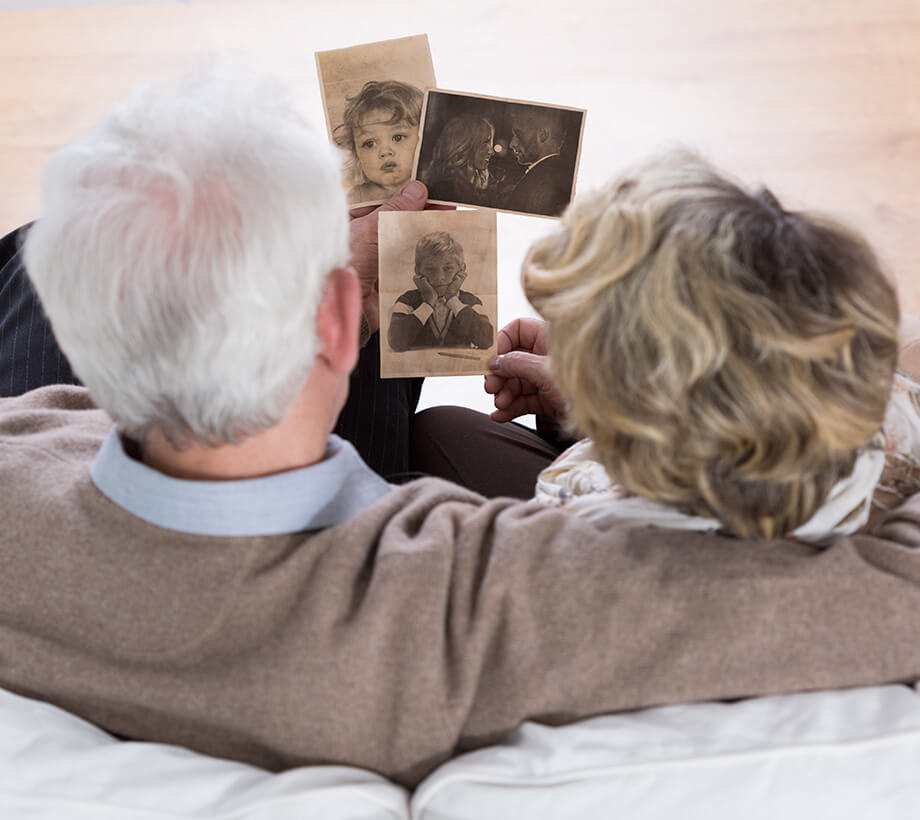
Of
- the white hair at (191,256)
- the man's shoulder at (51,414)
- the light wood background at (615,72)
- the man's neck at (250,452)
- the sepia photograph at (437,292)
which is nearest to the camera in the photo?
the white hair at (191,256)

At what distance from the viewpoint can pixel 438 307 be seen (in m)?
→ 1.46

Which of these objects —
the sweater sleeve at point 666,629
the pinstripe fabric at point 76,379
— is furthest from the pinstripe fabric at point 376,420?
the sweater sleeve at point 666,629

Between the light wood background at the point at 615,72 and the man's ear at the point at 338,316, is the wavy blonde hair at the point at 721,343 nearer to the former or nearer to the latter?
the man's ear at the point at 338,316

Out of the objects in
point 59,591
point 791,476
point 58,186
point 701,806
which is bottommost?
point 701,806

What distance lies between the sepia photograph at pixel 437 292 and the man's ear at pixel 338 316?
520mm

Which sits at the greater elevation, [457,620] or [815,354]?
[815,354]

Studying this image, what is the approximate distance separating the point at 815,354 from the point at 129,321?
603mm

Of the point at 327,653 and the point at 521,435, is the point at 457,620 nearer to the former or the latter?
the point at 327,653

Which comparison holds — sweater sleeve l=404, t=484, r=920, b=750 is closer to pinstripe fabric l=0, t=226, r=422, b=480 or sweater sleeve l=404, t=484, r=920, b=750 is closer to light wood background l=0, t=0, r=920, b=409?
pinstripe fabric l=0, t=226, r=422, b=480

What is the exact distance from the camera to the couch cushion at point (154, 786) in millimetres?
830

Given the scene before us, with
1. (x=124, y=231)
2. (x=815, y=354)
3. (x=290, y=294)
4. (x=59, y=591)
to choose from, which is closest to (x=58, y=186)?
(x=124, y=231)

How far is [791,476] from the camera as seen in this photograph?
0.85 meters

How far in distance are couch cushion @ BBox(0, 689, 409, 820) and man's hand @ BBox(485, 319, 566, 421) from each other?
74 cm

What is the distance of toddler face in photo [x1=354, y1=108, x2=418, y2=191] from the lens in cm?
147
